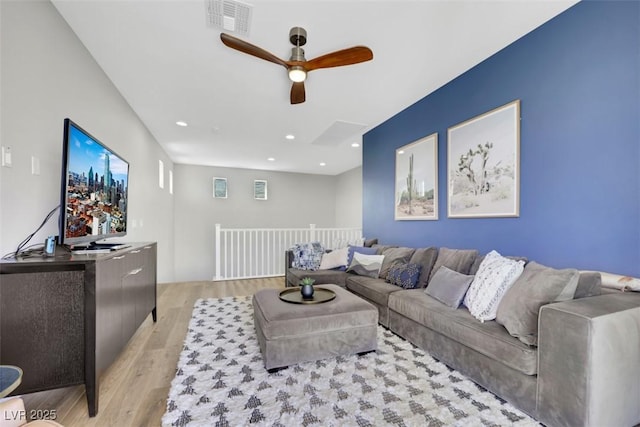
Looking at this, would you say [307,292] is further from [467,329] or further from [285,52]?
[285,52]

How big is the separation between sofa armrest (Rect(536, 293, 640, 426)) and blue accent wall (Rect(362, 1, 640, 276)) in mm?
564

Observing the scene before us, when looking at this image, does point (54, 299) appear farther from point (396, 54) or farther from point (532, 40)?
point (532, 40)

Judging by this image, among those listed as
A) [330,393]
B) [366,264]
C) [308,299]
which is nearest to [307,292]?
[308,299]

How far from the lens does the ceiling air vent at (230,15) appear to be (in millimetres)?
1836

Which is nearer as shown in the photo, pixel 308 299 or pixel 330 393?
pixel 330 393

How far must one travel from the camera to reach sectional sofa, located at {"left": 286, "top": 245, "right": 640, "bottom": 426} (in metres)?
1.28

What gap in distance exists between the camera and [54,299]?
1468 mm

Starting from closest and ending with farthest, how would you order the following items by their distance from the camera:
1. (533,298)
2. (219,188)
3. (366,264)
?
(533,298) → (366,264) → (219,188)

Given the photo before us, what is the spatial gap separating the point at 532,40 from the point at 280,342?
3105 mm

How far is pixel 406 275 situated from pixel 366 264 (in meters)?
0.69

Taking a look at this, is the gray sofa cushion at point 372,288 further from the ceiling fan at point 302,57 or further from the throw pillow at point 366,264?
the ceiling fan at point 302,57

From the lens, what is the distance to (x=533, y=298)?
162 cm

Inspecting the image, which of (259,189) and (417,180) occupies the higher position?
(259,189)

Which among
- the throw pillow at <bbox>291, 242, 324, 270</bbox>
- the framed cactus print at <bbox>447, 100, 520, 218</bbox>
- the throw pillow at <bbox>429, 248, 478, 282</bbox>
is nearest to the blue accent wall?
the framed cactus print at <bbox>447, 100, 520, 218</bbox>
